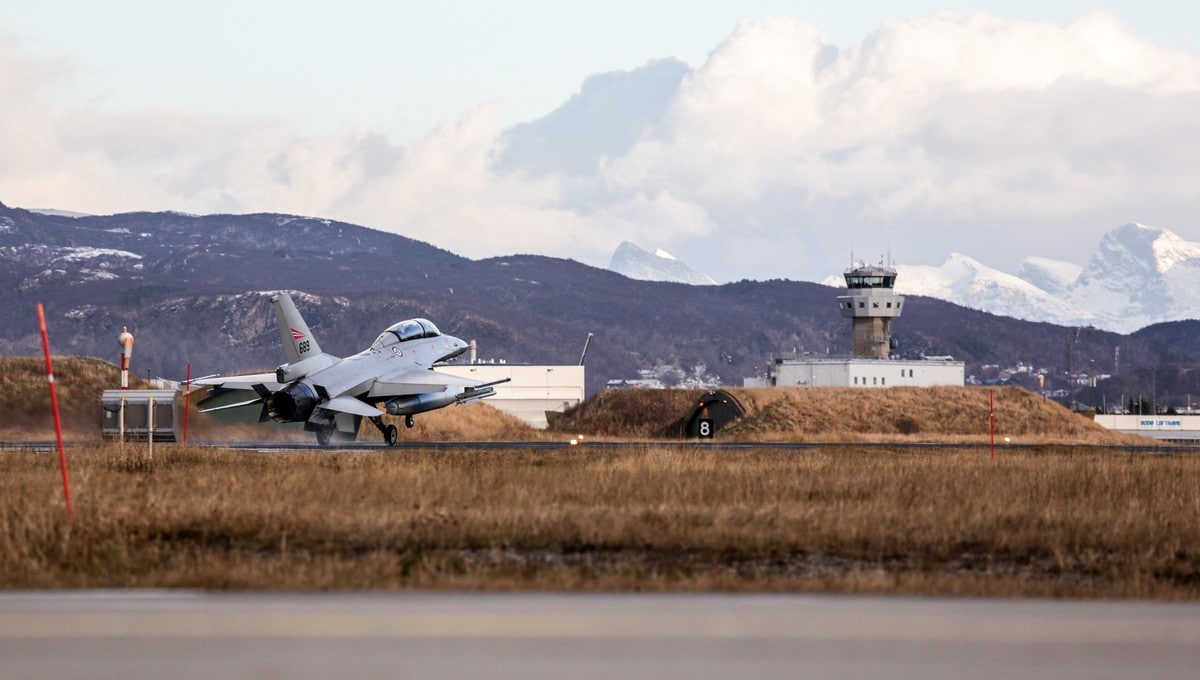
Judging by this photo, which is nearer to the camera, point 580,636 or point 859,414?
point 580,636

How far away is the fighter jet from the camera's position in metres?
50.9

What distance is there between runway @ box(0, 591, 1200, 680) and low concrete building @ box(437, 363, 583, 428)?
117m

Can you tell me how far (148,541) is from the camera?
18.7 m

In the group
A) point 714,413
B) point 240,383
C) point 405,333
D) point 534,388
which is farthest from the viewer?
point 534,388

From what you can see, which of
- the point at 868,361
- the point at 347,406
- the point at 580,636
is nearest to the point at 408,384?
the point at 347,406

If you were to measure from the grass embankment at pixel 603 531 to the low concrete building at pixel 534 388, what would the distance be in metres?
103

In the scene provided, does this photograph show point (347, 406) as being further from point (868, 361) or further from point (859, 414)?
point (868, 361)

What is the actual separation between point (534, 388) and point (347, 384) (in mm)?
82507

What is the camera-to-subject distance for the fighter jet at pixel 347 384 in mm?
50938

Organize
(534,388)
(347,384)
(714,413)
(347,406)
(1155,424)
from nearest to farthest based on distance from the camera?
(347,406), (347,384), (714,413), (534,388), (1155,424)

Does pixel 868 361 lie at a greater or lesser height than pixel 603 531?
greater

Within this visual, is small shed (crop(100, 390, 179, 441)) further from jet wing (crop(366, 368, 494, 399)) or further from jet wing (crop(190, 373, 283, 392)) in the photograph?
jet wing (crop(366, 368, 494, 399))

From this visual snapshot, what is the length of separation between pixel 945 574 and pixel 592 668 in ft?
22.0

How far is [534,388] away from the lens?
442 feet
